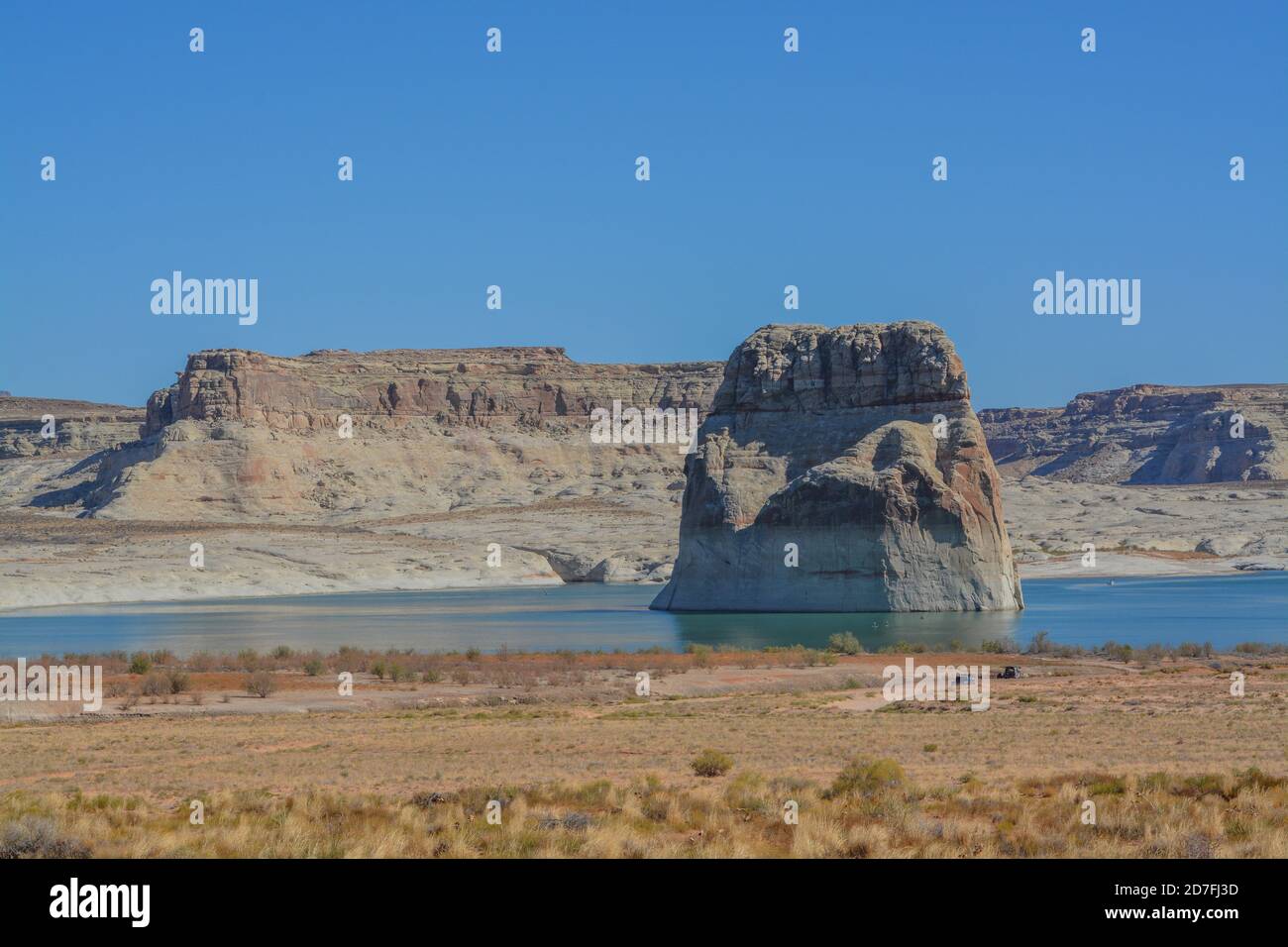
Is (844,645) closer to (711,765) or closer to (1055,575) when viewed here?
(711,765)

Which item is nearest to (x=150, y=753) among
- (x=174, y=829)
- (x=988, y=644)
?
(x=174, y=829)

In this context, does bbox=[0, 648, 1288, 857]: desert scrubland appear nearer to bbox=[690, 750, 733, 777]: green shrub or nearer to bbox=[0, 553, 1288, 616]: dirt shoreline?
bbox=[690, 750, 733, 777]: green shrub

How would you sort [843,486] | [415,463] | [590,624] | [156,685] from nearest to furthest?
[156,685]
[843,486]
[590,624]
[415,463]

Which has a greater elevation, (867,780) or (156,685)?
(867,780)

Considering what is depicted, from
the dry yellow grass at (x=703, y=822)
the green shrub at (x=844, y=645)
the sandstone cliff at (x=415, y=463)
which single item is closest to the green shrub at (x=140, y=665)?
the green shrub at (x=844, y=645)

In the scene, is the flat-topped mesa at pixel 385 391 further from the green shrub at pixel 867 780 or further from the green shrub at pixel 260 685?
the green shrub at pixel 867 780

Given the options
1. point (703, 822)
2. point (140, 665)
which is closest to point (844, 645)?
point (140, 665)
